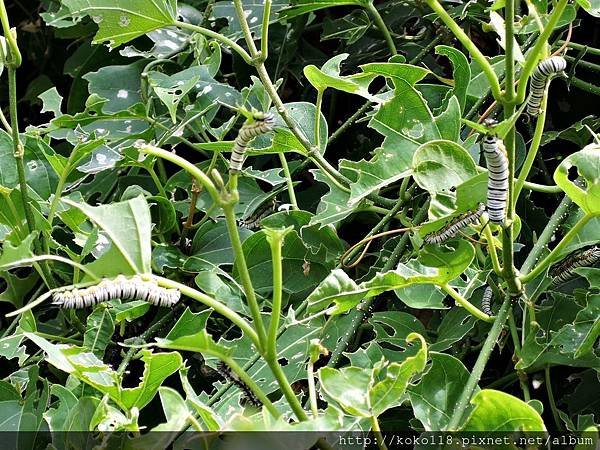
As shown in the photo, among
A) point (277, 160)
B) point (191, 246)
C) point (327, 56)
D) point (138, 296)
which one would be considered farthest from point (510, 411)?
point (327, 56)

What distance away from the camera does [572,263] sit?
2.32 ft

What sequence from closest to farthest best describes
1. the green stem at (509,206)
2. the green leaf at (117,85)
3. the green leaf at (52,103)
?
the green stem at (509,206) < the green leaf at (52,103) < the green leaf at (117,85)

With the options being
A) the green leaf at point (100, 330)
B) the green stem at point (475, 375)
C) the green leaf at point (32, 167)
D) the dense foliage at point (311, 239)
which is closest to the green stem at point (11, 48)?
the dense foliage at point (311, 239)

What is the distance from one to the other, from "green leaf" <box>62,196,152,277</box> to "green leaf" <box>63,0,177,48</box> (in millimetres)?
314

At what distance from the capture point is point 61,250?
0.83 m

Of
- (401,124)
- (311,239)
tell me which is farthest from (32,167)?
(401,124)

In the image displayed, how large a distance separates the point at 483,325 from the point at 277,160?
1.28ft

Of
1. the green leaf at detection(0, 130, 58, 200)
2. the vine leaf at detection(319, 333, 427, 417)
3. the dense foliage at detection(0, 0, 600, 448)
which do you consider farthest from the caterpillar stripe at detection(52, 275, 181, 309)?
the green leaf at detection(0, 130, 58, 200)

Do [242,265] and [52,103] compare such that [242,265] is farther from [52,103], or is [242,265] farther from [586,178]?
[52,103]

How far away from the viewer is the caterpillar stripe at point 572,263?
69cm

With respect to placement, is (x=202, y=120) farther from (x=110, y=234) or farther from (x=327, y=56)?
(x=110, y=234)

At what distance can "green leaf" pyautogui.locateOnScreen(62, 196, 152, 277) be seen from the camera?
468 millimetres

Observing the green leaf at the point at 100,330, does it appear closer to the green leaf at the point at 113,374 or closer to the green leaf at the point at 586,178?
the green leaf at the point at 113,374

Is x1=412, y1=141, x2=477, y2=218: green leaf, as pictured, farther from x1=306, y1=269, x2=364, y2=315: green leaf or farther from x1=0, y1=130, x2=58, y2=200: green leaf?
x1=0, y1=130, x2=58, y2=200: green leaf
